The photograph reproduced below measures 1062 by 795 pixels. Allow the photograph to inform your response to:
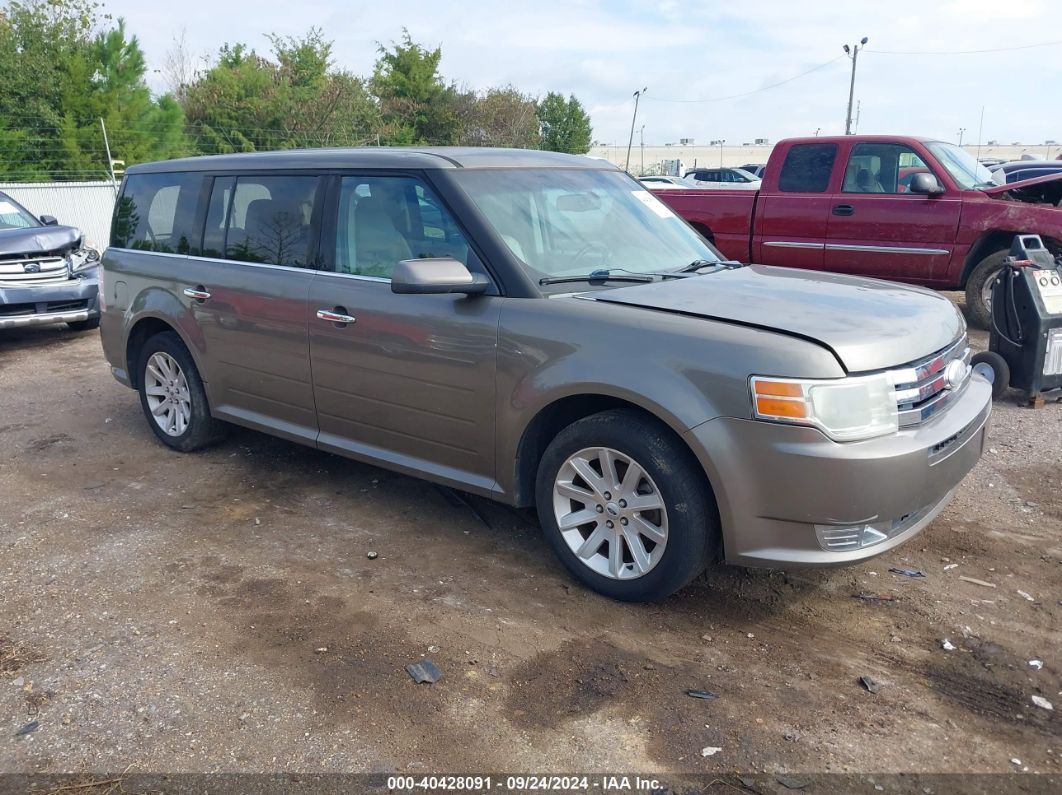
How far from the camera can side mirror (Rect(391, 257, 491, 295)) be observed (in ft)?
12.3

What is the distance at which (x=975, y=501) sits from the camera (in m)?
4.91

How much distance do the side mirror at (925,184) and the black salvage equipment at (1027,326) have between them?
2.24 m

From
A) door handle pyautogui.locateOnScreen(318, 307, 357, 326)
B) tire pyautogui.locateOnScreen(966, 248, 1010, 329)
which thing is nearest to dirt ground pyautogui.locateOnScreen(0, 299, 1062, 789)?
door handle pyautogui.locateOnScreen(318, 307, 357, 326)

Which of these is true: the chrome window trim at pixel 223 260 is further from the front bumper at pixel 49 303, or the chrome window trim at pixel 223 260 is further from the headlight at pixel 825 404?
the front bumper at pixel 49 303

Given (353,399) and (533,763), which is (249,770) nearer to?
(533,763)

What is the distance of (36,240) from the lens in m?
9.66

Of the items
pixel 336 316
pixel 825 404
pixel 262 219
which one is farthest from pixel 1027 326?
pixel 262 219

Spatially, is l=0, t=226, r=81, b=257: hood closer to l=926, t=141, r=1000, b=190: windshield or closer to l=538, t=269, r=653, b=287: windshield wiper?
l=538, t=269, r=653, b=287: windshield wiper

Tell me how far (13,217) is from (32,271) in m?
1.18

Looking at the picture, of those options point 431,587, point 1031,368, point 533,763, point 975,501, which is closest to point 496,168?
point 431,587

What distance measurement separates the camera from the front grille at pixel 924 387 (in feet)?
11.0

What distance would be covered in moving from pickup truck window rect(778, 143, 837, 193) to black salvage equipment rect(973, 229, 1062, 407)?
312 cm

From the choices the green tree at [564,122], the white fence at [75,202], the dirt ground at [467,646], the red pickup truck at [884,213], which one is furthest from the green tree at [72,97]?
the green tree at [564,122]

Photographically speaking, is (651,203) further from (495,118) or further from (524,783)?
(495,118)
